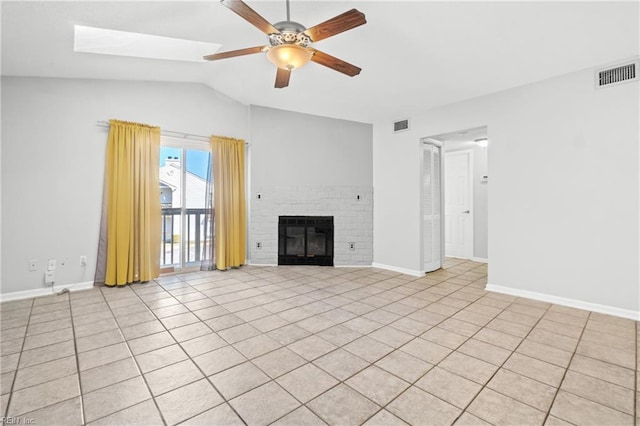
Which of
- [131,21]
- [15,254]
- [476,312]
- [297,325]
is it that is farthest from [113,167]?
[476,312]

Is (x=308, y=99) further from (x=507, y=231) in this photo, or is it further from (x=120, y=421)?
(x=120, y=421)

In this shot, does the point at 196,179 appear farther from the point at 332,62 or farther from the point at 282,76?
the point at 332,62

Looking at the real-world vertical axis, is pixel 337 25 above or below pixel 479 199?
above

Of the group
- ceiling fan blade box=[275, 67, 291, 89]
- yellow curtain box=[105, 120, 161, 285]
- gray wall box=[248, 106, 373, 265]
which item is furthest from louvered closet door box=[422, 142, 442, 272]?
yellow curtain box=[105, 120, 161, 285]

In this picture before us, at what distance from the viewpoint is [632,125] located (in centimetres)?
283

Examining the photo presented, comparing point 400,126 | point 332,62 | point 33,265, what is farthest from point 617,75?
point 33,265

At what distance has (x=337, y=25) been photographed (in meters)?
1.95

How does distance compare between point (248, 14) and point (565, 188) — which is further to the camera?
point (565, 188)

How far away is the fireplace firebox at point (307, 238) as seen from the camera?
17.1 ft

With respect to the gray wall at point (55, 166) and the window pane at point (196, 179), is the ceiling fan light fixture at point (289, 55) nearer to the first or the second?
the gray wall at point (55, 166)

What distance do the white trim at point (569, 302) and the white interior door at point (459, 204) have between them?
7.57 ft

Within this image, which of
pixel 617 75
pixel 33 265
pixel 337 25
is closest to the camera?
pixel 337 25

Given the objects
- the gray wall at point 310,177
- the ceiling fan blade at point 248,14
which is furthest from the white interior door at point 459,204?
the ceiling fan blade at point 248,14

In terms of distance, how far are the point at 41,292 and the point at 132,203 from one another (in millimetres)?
1381
